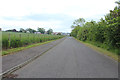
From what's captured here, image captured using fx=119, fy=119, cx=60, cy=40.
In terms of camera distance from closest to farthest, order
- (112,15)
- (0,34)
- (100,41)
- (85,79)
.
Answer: (85,79)
(112,15)
(0,34)
(100,41)

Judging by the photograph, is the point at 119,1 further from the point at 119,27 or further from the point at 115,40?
the point at 115,40

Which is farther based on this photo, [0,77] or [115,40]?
[115,40]

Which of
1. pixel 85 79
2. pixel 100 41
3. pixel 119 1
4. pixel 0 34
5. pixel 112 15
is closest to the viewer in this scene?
pixel 85 79

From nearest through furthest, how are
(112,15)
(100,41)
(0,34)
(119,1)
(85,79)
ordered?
(85,79), (119,1), (112,15), (0,34), (100,41)

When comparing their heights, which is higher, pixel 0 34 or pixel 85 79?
pixel 0 34

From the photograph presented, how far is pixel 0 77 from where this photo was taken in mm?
4770

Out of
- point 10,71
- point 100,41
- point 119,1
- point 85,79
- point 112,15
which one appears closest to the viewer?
point 85,79

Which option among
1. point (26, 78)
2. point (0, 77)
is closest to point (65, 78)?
point (26, 78)

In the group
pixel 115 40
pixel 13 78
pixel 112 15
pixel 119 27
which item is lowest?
pixel 13 78

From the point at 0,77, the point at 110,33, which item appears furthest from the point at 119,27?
the point at 0,77

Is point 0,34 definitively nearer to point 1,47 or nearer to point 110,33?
point 1,47

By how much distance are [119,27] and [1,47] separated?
414 inches

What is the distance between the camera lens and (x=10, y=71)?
552 centimetres

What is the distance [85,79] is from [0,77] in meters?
3.39
